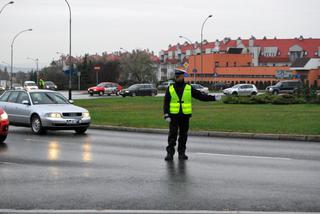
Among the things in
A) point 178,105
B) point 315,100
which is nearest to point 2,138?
point 178,105

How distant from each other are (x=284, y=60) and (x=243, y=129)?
436 feet

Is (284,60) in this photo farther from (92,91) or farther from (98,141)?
(98,141)

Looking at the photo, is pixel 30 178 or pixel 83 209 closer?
pixel 83 209

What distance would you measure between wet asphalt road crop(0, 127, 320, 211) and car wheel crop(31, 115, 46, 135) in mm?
2632

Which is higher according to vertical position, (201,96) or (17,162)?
(201,96)

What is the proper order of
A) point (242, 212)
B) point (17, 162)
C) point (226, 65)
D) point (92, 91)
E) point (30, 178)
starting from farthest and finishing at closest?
point (226, 65)
point (92, 91)
point (17, 162)
point (30, 178)
point (242, 212)

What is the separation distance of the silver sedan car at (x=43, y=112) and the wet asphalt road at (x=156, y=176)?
238 cm

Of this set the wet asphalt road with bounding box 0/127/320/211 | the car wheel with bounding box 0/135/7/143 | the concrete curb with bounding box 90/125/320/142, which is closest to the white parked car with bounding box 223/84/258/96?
the concrete curb with bounding box 90/125/320/142

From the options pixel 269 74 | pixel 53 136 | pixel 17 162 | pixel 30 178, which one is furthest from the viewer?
pixel 269 74

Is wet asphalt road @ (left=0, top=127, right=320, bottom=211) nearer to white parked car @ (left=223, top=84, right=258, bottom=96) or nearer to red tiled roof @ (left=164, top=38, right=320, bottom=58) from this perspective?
white parked car @ (left=223, top=84, right=258, bottom=96)

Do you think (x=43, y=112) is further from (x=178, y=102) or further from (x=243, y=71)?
(x=243, y=71)

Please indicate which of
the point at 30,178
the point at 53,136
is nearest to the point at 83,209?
the point at 30,178

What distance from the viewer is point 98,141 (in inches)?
635

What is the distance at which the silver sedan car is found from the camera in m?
18.0
